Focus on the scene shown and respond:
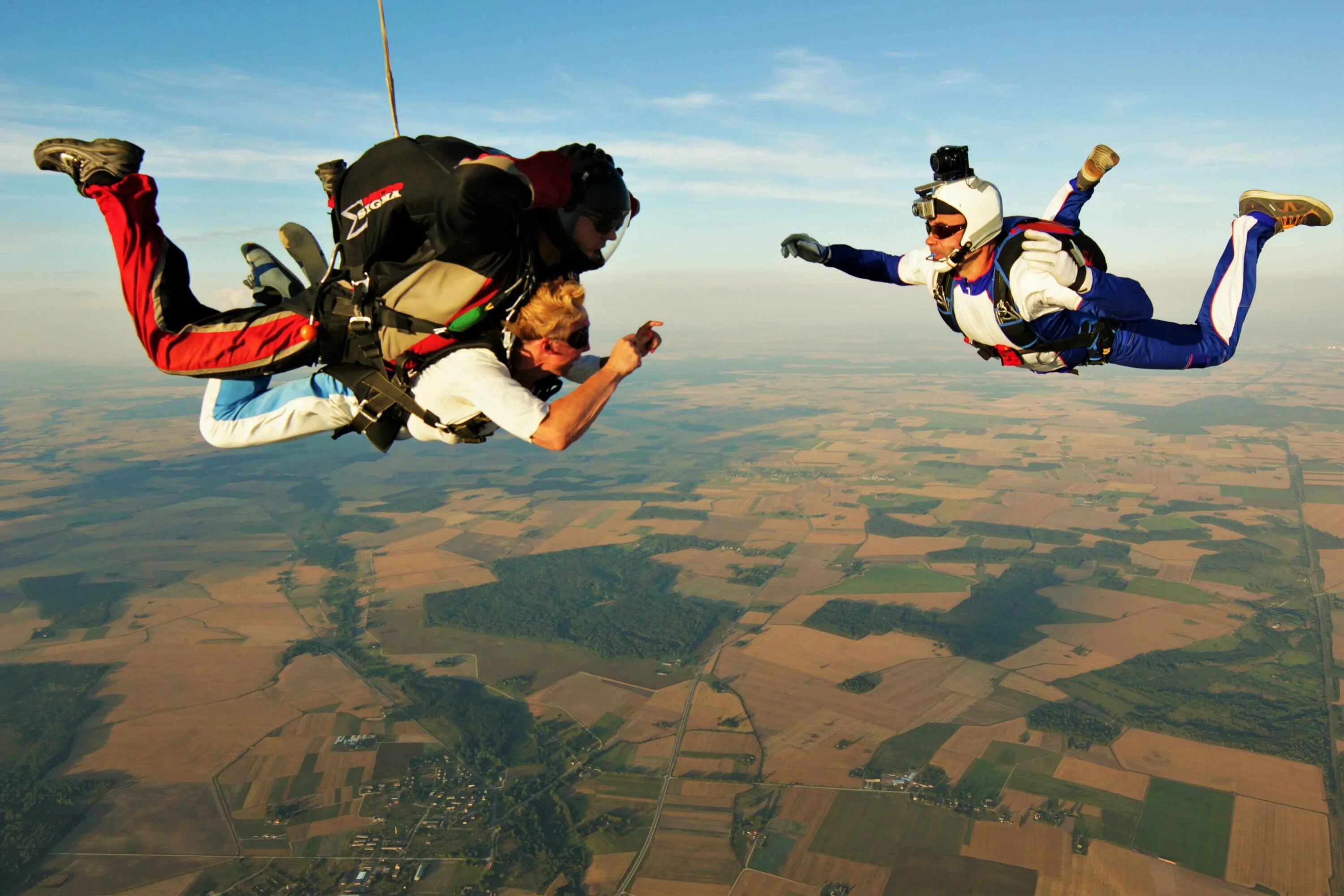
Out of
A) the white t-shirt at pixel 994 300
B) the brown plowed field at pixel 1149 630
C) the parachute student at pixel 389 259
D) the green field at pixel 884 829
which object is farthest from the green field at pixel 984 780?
the parachute student at pixel 389 259

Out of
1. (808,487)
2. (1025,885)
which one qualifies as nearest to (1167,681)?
(1025,885)

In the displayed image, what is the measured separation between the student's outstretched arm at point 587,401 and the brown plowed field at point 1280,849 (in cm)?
2527

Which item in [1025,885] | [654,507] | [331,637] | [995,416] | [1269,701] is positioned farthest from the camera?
[995,416]

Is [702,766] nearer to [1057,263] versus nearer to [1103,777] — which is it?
A: [1103,777]

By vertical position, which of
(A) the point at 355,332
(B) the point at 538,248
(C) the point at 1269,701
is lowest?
(C) the point at 1269,701

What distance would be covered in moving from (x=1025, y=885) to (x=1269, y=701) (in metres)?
16.5

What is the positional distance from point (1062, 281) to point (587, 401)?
2421 mm

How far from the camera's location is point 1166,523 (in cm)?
4888

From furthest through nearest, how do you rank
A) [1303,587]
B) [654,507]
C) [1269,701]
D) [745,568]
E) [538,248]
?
[654,507]
[745,568]
[1303,587]
[1269,701]
[538,248]

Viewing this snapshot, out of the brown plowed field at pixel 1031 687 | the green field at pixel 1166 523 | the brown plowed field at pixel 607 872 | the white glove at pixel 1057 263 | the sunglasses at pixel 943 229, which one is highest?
the sunglasses at pixel 943 229

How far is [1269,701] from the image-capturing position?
3017 cm

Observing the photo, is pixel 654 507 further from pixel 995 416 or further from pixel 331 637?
pixel 995 416

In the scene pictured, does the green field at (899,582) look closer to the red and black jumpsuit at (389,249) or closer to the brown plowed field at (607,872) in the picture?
the brown plowed field at (607,872)

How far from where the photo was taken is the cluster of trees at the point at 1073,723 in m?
27.5
